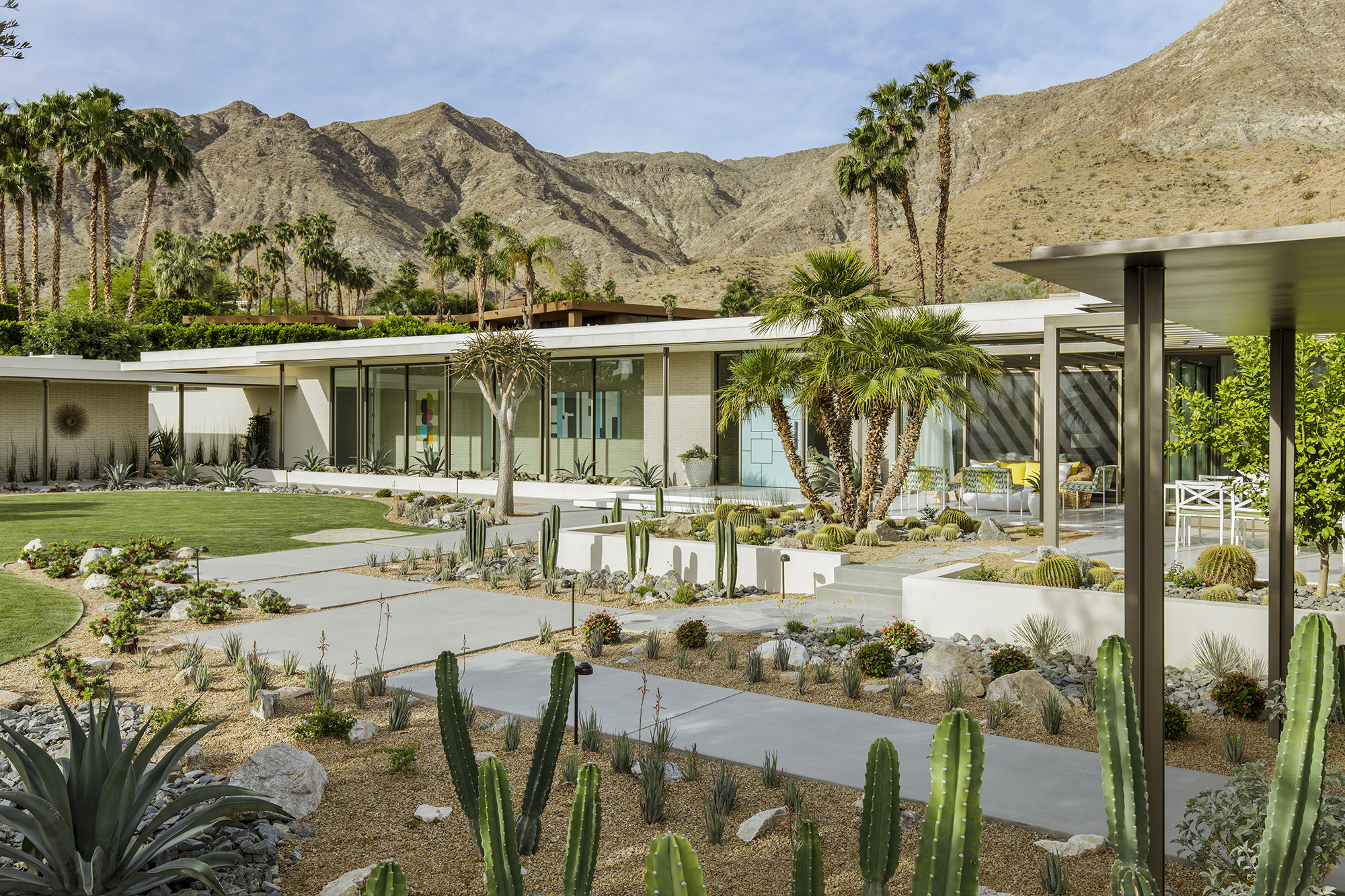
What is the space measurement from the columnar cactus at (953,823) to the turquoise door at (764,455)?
1749cm

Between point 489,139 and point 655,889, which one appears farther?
point 489,139

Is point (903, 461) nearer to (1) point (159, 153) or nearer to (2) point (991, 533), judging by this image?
(2) point (991, 533)

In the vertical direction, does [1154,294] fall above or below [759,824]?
above

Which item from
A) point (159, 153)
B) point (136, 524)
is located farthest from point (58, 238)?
point (136, 524)

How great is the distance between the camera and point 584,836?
9.41ft

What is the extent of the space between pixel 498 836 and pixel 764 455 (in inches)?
710

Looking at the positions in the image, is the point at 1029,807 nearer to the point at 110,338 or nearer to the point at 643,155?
the point at 110,338

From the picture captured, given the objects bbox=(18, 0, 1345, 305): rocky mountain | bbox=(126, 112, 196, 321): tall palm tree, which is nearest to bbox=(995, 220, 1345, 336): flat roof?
bbox=(126, 112, 196, 321): tall palm tree

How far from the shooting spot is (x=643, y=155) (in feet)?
511

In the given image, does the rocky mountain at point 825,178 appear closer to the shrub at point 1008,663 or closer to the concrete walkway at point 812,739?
the shrub at point 1008,663

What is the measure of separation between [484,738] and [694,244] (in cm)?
13015

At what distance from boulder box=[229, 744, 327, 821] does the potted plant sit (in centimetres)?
1656

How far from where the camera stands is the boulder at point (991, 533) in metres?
12.1

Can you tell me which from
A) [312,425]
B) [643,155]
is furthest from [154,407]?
[643,155]
